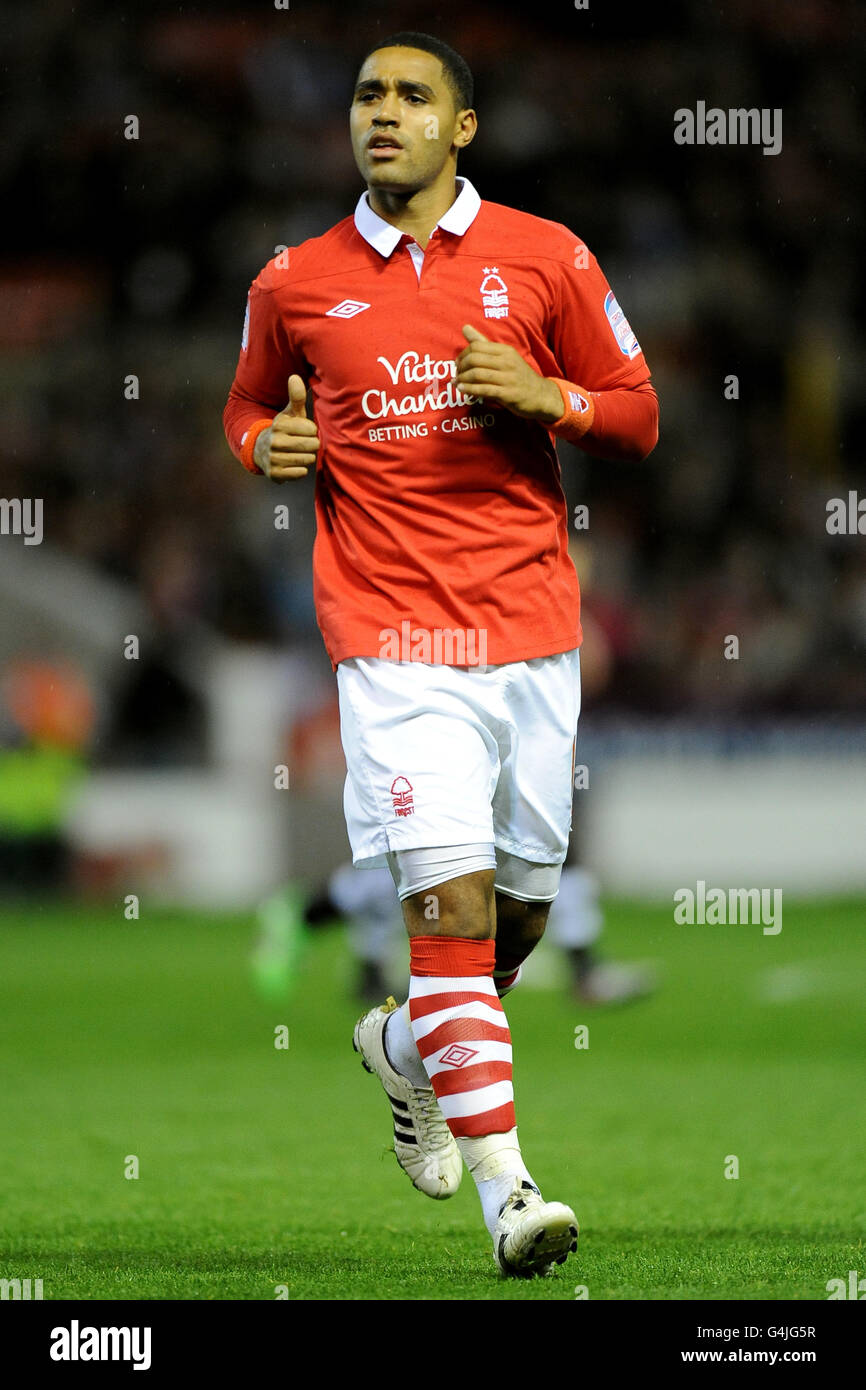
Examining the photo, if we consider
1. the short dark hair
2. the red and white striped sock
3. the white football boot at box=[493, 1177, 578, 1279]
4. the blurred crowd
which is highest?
the blurred crowd

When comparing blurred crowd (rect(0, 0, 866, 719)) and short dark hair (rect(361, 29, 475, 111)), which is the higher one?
blurred crowd (rect(0, 0, 866, 719))

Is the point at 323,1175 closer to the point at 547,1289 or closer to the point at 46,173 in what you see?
the point at 547,1289

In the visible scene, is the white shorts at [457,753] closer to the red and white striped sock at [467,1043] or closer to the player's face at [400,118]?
the red and white striped sock at [467,1043]

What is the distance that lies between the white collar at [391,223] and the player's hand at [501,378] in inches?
14.3

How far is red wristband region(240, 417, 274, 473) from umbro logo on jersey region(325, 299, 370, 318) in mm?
301

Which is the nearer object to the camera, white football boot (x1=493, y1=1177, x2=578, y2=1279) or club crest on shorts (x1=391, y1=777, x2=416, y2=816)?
white football boot (x1=493, y1=1177, x2=578, y2=1279)

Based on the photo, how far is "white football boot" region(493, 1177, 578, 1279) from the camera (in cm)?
408

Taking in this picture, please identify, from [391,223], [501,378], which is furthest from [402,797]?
[391,223]

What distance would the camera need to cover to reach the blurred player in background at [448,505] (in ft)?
14.5

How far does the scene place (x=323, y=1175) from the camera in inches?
233

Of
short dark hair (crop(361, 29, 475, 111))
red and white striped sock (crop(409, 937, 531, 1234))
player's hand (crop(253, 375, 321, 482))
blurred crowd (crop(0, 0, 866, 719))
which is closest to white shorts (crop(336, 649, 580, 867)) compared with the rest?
red and white striped sock (crop(409, 937, 531, 1234))

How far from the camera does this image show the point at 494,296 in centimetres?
463

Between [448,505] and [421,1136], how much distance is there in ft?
4.79

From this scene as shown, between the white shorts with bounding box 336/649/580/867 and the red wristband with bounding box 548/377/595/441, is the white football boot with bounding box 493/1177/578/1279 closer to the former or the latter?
the white shorts with bounding box 336/649/580/867
